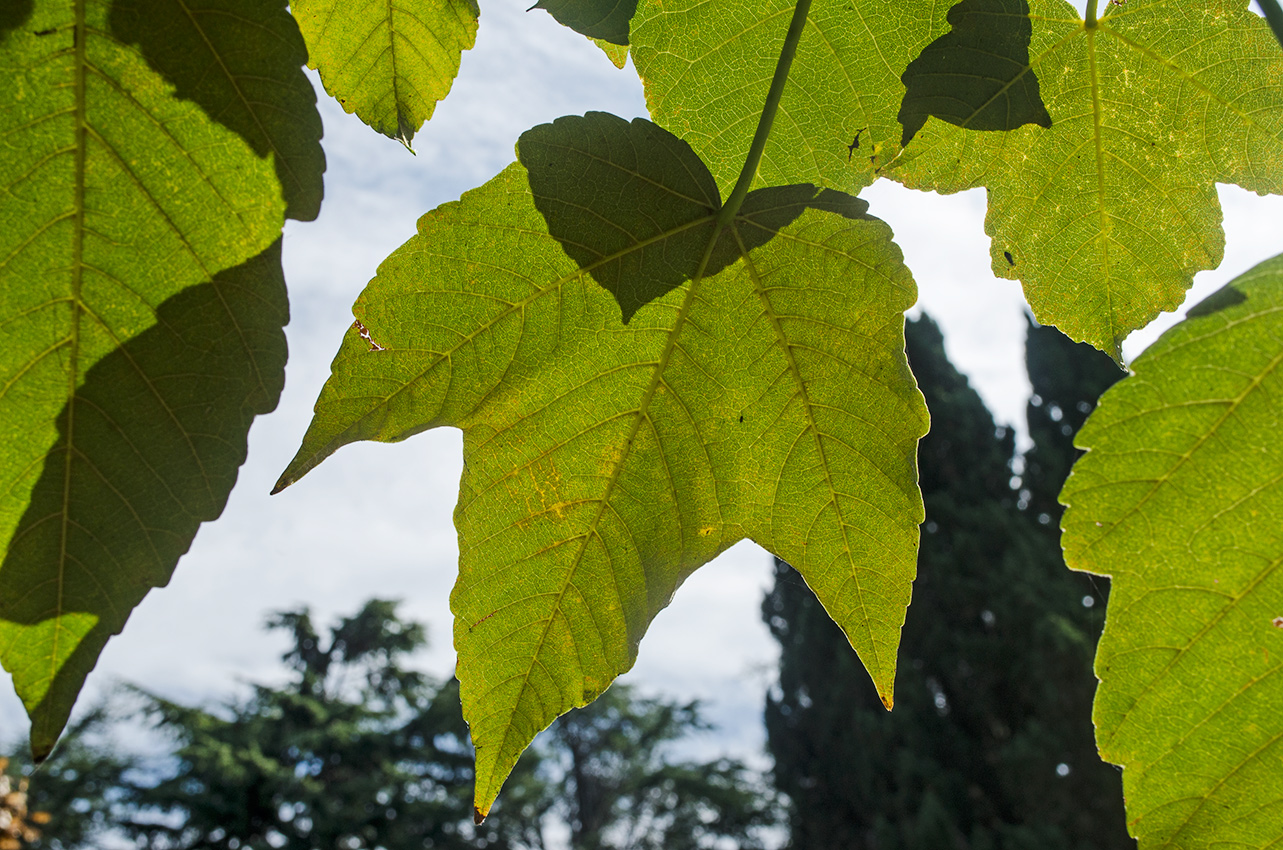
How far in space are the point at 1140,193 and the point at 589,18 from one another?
15.9 inches

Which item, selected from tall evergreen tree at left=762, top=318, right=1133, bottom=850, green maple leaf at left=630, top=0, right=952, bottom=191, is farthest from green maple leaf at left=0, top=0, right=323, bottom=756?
tall evergreen tree at left=762, top=318, right=1133, bottom=850

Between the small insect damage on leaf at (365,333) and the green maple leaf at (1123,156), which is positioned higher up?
the green maple leaf at (1123,156)

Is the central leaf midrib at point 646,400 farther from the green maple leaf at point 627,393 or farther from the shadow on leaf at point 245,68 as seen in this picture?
the shadow on leaf at point 245,68

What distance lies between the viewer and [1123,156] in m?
0.58

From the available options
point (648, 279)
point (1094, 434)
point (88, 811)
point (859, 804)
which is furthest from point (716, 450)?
point (88, 811)

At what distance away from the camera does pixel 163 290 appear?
1.33 ft

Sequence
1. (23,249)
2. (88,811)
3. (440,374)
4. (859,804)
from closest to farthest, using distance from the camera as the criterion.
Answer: (23,249) < (440,374) < (859,804) < (88,811)

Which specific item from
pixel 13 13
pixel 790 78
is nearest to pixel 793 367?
pixel 790 78

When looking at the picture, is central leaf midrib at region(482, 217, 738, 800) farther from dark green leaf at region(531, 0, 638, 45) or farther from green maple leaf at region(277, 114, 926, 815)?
dark green leaf at region(531, 0, 638, 45)

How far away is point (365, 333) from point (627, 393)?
6.7 inches

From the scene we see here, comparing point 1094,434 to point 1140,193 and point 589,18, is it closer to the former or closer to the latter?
point 1140,193

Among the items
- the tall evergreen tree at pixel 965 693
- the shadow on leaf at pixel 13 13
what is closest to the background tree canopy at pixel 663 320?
the shadow on leaf at pixel 13 13

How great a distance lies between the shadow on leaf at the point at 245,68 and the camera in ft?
1.34

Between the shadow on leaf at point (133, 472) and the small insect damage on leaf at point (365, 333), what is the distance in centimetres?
6
